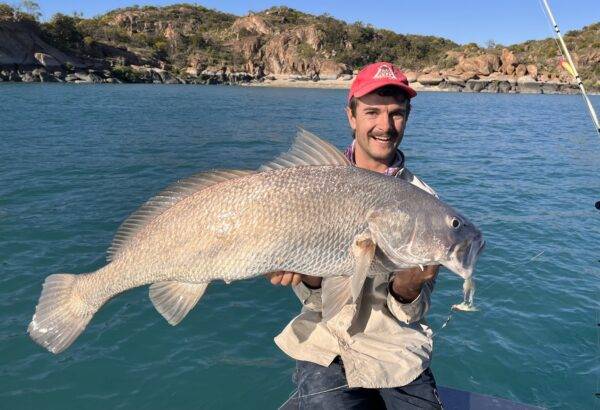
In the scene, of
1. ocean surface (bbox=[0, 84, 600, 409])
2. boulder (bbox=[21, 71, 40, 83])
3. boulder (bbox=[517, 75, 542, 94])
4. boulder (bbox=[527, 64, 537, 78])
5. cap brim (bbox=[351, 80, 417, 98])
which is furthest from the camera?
boulder (bbox=[527, 64, 537, 78])

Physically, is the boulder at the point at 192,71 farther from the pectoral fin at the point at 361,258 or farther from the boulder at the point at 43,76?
the pectoral fin at the point at 361,258

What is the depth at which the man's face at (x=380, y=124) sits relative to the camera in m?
3.27

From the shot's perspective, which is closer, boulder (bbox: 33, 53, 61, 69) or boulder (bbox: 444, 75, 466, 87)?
→ boulder (bbox: 33, 53, 61, 69)

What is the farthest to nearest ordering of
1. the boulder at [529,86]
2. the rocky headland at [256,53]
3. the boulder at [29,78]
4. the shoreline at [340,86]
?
the boulder at [529,86] → the shoreline at [340,86] → the rocky headland at [256,53] → the boulder at [29,78]

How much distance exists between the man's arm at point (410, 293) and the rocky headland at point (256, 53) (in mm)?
67623

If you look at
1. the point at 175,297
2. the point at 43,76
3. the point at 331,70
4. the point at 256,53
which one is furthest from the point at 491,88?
the point at 175,297

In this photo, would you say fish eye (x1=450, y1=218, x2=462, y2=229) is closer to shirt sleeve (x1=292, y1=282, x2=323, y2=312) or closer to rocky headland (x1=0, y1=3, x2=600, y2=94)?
shirt sleeve (x1=292, y1=282, x2=323, y2=312)

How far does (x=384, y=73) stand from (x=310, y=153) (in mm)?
874

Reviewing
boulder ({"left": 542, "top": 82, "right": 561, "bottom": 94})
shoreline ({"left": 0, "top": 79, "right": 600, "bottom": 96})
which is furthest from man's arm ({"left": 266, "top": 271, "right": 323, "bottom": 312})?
boulder ({"left": 542, "top": 82, "right": 561, "bottom": 94})

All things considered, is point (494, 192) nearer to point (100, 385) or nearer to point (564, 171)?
point (564, 171)

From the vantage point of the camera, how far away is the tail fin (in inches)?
112

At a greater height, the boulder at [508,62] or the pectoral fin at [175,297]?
the boulder at [508,62]

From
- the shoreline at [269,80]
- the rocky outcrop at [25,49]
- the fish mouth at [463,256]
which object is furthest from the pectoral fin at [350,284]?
the rocky outcrop at [25,49]

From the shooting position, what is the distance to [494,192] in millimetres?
12828
